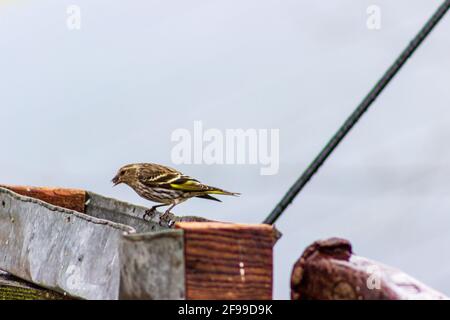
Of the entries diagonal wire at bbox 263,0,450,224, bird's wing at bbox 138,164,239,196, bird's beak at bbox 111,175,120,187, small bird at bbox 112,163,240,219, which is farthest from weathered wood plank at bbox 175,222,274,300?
bird's beak at bbox 111,175,120,187

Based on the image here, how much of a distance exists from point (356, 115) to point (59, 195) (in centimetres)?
413

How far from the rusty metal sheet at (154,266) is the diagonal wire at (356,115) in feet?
3.03

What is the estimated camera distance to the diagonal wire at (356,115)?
604 centimetres

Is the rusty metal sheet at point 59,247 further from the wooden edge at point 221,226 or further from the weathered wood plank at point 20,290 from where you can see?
the wooden edge at point 221,226

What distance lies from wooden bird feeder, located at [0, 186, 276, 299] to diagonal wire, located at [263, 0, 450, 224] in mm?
582

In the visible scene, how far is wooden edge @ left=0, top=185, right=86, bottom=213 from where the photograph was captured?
9.62 meters

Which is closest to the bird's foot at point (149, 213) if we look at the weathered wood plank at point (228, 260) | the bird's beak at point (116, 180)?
the weathered wood plank at point (228, 260)

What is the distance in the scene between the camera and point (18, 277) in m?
8.49

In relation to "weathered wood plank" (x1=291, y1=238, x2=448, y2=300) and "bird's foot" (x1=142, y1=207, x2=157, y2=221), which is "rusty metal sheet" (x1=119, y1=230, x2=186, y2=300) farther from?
"bird's foot" (x1=142, y1=207, x2=157, y2=221)

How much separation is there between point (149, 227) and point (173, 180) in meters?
3.98

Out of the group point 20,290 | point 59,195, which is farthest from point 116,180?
point 20,290
